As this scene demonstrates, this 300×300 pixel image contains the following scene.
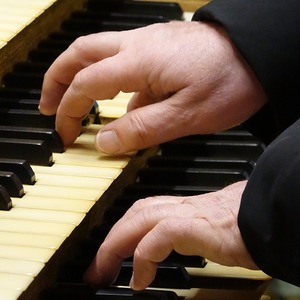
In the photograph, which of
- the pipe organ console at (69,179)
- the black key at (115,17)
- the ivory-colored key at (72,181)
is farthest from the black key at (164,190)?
the black key at (115,17)

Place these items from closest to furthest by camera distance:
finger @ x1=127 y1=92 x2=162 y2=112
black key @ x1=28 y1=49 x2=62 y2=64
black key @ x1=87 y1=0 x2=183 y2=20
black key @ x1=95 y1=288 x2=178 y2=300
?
1. black key @ x1=95 y1=288 x2=178 y2=300
2. finger @ x1=127 y1=92 x2=162 y2=112
3. black key @ x1=28 y1=49 x2=62 y2=64
4. black key @ x1=87 y1=0 x2=183 y2=20

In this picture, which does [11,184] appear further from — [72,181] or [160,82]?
[160,82]

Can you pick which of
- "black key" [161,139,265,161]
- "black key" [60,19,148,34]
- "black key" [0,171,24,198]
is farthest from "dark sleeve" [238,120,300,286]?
"black key" [60,19,148,34]

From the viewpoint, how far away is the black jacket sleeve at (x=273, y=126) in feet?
3.76

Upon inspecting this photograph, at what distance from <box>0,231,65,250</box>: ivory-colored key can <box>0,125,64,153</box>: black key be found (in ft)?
0.95

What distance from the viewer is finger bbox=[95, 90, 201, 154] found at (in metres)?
1.47

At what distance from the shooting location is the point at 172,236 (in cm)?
120

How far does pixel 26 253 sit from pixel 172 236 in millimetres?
180

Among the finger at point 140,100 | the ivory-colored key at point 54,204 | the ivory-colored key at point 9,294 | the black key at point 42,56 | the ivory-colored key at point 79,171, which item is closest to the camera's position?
the ivory-colored key at point 9,294

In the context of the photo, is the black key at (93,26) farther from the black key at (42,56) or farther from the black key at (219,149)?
the black key at (219,149)

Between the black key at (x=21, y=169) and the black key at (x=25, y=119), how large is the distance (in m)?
0.18

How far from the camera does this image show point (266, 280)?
1.36 meters

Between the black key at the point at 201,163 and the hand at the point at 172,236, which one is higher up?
the hand at the point at 172,236

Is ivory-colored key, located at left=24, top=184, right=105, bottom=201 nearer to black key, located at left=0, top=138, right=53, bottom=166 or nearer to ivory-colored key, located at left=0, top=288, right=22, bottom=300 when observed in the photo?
black key, located at left=0, top=138, right=53, bottom=166
